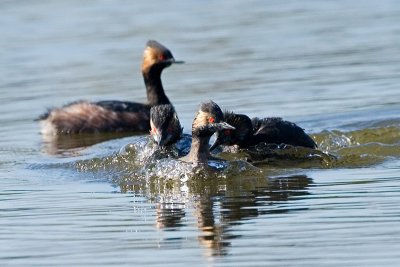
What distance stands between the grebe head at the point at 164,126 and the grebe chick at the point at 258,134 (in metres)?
0.45

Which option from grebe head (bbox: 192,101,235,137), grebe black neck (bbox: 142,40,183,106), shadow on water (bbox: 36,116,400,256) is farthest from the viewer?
grebe black neck (bbox: 142,40,183,106)

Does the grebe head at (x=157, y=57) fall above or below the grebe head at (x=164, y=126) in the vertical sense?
above

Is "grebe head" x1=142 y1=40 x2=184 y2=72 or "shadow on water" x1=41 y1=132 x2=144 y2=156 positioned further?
"grebe head" x1=142 y1=40 x2=184 y2=72

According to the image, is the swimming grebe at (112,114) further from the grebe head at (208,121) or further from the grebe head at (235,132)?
the grebe head at (208,121)

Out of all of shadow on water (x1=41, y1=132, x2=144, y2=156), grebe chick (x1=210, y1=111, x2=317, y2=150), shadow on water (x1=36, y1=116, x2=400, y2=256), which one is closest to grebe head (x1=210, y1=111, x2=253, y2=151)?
grebe chick (x1=210, y1=111, x2=317, y2=150)

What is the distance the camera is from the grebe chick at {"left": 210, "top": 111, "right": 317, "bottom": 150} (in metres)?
13.2

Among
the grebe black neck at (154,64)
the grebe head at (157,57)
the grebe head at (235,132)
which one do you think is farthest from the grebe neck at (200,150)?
the grebe head at (157,57)

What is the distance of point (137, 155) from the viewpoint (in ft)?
44.8

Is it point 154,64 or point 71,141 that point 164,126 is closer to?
point 71,141

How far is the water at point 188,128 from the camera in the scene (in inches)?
351

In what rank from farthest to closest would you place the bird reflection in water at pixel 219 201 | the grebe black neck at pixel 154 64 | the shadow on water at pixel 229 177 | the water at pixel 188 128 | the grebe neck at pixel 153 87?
the grebe black neck at pixel 154 64, the grebe neck at pixel 153 87, the shadow on water at pixel 229 177, the bird reflection in water at pixel 219 201, the water at pixel 188 128

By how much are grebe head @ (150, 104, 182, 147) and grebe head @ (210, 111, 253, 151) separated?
45cm

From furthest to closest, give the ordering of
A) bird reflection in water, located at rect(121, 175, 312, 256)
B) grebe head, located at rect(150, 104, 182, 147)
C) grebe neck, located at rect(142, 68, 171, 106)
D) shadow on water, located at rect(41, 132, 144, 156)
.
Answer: grebe neck, located at rect(142, 68, 171, 106) → shadow on water, located at rect(41, 132, 144, 156) → grebe head, located at rect(150, 104, 182, 147) → bird reflection in water, located at rect(121, 175, 312, 256)

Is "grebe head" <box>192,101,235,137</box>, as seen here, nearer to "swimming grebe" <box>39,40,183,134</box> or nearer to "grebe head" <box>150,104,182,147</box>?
"grebe head" <box>150,104,182,147</box>
